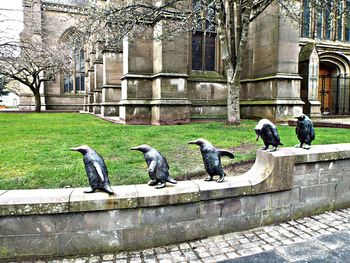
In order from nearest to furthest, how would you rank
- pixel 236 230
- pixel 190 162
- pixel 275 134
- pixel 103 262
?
pixel 103 262 → pixel 236 230 → pixel 275 134 → pixel 190 162

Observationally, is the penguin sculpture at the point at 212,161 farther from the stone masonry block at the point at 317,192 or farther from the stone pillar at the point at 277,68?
the stone pillar at the point at 277,68

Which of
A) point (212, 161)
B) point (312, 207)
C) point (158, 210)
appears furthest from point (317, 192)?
point (158, 210)

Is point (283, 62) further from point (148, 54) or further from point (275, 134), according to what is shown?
point (275, 134)

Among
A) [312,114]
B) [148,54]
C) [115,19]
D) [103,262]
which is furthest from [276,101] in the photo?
[103,262]

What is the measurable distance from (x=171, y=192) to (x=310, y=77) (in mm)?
12742

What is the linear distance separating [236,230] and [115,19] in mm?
8664

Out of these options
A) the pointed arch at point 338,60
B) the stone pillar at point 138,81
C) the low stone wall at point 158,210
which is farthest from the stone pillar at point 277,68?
the low stone wall at point 158,210

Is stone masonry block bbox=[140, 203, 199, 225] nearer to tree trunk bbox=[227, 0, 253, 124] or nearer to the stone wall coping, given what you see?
the stone wall coping

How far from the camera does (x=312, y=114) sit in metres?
13.5

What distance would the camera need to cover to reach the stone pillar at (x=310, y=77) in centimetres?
1338

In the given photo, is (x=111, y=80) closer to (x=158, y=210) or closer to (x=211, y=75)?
(x=211, y=75)

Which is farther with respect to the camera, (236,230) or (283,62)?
(283,62)

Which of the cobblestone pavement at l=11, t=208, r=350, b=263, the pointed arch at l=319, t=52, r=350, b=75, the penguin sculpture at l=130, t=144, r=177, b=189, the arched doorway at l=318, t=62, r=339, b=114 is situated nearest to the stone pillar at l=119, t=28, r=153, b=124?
the penguin sculpture at l=130, t=144, r=177, b=189

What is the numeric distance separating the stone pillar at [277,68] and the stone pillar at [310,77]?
1584 mm
